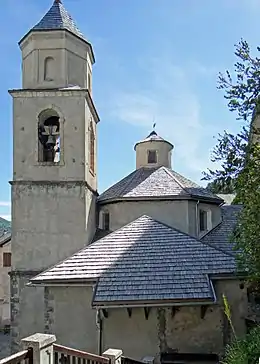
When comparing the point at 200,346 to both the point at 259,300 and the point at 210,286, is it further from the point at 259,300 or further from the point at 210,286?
the point at 259,300

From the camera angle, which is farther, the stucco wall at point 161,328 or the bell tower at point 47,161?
the bell tower at point 47,161

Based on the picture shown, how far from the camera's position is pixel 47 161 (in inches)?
648

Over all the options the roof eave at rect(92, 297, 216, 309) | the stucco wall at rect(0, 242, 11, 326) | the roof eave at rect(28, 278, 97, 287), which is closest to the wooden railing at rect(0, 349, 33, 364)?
the roof eave at rect(92, 297, 216, 309)

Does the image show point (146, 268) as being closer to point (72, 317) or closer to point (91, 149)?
point (72, 317)

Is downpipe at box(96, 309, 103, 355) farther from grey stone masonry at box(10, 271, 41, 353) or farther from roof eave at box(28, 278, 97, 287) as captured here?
grey stone masonry at box(10, 271, 41, 353)

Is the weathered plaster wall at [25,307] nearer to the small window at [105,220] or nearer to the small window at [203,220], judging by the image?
the small window at [105,220]

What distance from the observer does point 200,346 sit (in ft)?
33.8

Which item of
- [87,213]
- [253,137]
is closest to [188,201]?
[87,213]

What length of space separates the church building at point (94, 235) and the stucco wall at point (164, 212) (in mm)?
40

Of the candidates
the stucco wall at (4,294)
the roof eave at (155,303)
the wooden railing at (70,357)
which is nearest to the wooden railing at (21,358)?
the wooden railing at (70,357)

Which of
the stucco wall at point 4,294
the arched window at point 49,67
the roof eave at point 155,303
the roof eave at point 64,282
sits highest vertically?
the arched window at point 49,67

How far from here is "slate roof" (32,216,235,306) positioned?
998 centimetres

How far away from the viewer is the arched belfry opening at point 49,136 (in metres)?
16.4

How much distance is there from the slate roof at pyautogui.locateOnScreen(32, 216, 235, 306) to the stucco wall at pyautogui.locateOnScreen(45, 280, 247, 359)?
593 mm
